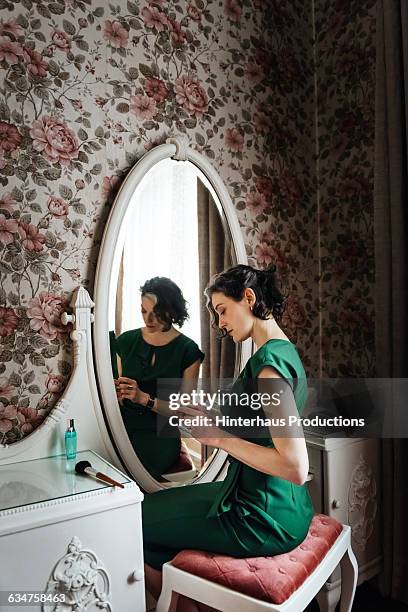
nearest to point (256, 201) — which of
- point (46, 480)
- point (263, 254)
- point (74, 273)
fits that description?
point (263, 254)

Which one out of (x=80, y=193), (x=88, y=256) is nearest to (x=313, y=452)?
(x=88, y=256)

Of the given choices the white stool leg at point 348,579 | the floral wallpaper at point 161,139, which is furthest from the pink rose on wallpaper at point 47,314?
the white stool leg at point 348,579

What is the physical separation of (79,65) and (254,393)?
1158mm

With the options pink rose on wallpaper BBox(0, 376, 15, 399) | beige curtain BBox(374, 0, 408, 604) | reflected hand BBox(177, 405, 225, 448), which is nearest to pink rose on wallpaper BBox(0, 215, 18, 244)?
pink rose on wallpaper BBox(0, 376, 15, 399)

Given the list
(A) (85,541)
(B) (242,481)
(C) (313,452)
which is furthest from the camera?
(C) (313,452)

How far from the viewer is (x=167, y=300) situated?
175 centimetres

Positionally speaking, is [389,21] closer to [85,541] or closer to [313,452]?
[313,452]

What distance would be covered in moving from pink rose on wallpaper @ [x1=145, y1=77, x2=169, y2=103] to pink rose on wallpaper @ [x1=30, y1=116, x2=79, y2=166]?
0.35m

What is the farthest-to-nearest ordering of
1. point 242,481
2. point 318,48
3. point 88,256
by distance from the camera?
point 318,48 < point 88,256 < point 242,481

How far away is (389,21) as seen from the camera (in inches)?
76.8

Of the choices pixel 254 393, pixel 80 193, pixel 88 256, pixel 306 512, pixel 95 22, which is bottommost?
pixel 306 512

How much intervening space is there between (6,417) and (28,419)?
2.6 inches

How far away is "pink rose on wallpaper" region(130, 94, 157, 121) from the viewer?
177 cm

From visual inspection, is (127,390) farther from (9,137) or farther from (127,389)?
(9,137)
